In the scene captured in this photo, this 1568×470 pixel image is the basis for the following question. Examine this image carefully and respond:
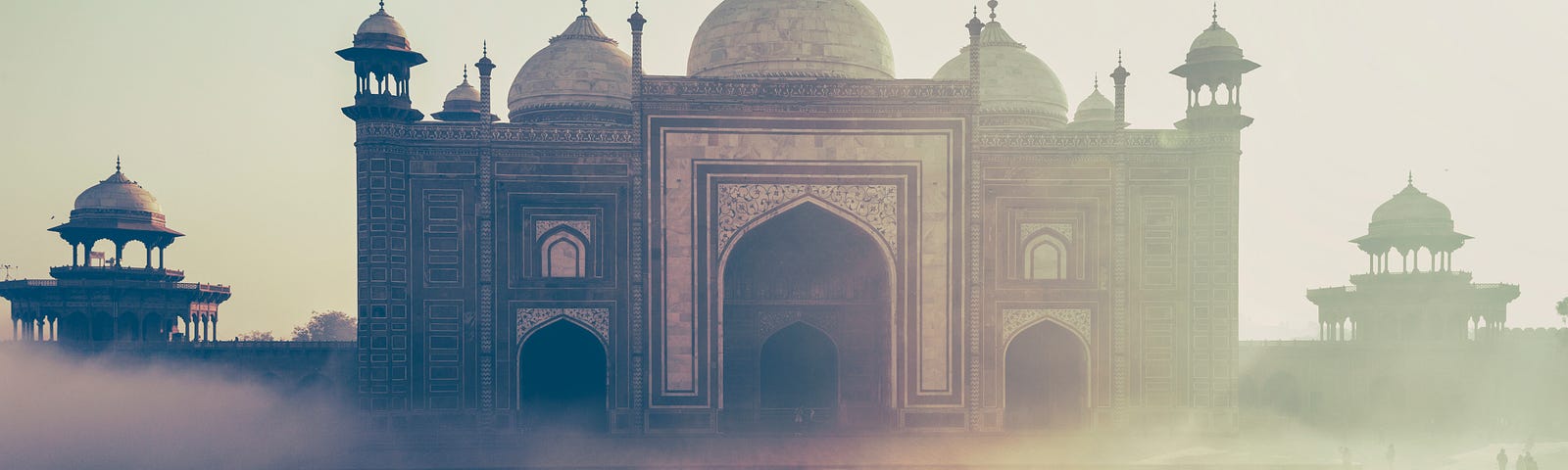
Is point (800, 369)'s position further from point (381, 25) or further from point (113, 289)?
point (113, 289)

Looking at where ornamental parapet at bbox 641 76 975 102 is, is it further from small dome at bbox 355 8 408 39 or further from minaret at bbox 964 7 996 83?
small dome at bbox 355 8 408 39

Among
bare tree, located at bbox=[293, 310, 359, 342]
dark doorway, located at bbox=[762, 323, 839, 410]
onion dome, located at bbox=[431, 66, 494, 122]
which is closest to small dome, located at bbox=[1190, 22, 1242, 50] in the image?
dark doorway, located at bbox=[762, 323, 839, 410]

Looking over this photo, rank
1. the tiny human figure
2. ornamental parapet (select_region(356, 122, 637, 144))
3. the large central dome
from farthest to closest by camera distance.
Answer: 1. the large central dome
2. the tiny human figure
3. ornamental parapet (select_region(356, 122, 637, 144))

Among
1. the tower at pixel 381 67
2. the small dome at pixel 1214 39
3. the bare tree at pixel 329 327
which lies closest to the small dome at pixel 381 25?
the tower at pixel 381 67

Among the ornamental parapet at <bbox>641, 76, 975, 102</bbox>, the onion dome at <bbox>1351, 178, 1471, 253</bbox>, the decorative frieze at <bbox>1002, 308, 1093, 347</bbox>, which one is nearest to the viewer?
the ornamental parapet at <bbox>641, 76, 975, 102</bbox>

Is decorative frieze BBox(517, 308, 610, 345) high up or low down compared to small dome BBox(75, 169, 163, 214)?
down

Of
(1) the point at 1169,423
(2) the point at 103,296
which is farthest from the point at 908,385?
(2) the point at 103,296
